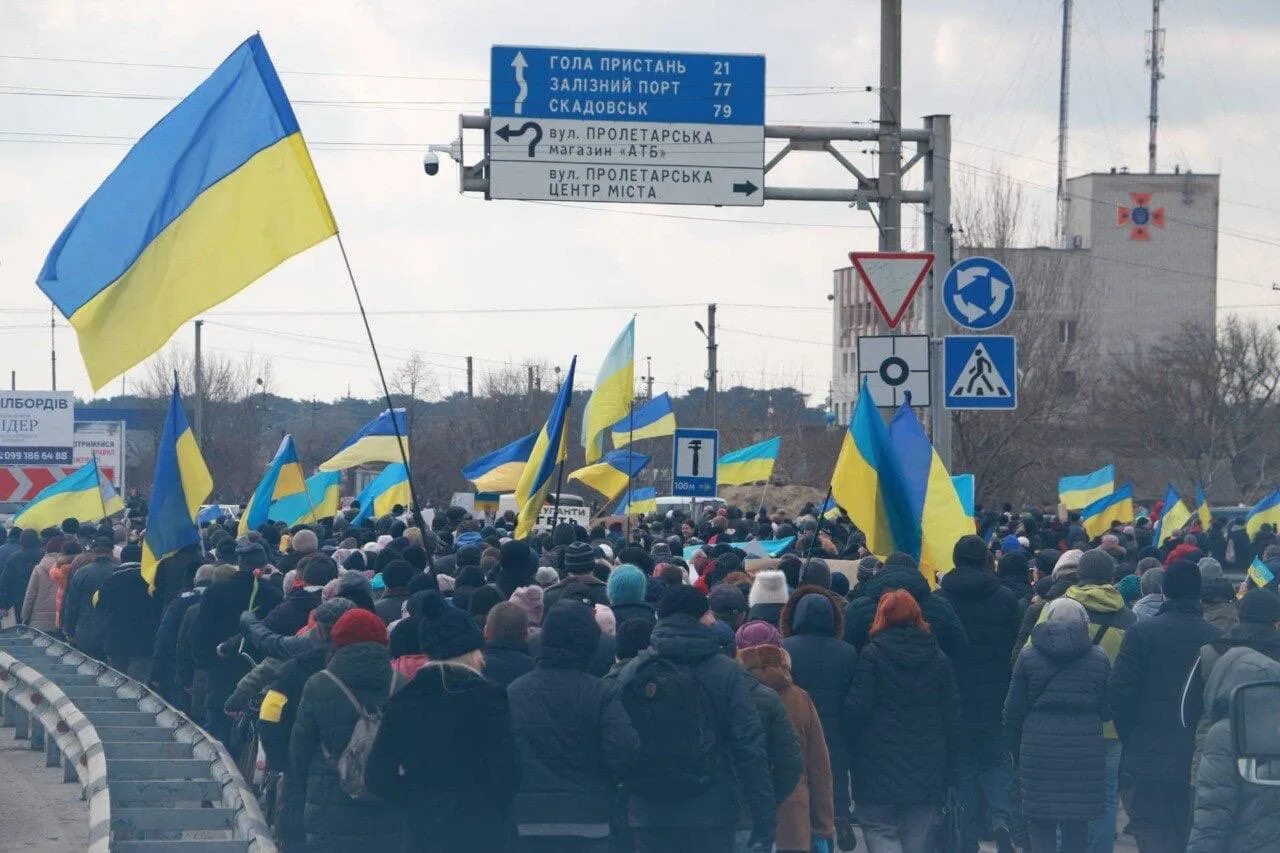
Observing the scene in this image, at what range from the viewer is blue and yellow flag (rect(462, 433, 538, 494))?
997 inches

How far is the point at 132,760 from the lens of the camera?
452 inches

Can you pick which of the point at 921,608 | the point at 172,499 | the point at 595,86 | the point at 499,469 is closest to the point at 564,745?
the point at 921,608

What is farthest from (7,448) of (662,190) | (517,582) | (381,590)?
(517,582)

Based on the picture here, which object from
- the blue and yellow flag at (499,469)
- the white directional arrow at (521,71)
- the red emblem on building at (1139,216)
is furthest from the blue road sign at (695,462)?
the red emblem on building at (1139,216)

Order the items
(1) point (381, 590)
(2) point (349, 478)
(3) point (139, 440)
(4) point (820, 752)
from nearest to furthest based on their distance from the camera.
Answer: (4) point (820, 752) → (1) point (381, 590) → (2) point (349, 478) → (3) point (139, 440)

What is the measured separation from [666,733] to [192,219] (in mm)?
4080

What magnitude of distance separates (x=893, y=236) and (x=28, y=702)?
877cm

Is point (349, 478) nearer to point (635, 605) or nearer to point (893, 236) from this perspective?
point (893, 236)

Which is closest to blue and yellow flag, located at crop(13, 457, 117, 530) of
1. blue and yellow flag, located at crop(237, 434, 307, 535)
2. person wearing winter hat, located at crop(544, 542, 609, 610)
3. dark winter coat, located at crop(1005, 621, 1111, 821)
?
blue and yellow flag, located at crop(237, 434, 307, 535)

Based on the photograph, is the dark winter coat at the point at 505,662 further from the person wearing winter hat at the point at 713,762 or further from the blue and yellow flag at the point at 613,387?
the blue and yellow flag at the point at 613,387

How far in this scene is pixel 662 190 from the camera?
19281mm

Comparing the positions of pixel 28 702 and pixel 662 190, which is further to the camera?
pixel 662 190

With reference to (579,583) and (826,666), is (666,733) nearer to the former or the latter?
(826,666)

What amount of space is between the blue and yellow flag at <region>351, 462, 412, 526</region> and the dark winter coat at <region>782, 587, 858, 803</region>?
52.9 feet
